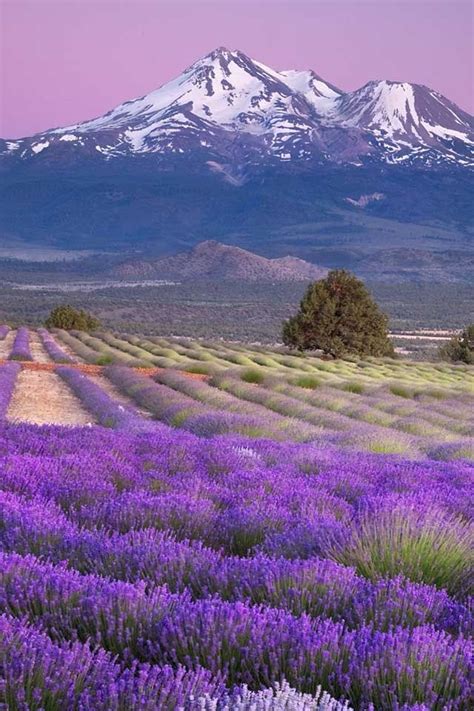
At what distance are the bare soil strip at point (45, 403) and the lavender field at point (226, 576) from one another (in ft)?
24.2

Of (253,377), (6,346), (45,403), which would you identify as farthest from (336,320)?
(45,403)

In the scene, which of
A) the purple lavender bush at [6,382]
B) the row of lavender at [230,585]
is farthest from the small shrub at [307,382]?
the row of lavender at [230,585]

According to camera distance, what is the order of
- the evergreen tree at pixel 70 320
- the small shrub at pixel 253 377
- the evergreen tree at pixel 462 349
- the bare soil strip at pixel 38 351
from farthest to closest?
the evergreen tree at pixel 70 320 < the evergreen tree at pixel 462 349 < the bare soil strip at pixel 38 351 < the small shrub at pixel 253 377

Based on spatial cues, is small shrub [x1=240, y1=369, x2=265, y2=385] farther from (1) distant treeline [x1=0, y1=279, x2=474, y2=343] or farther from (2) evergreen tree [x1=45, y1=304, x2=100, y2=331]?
(1) distant treeline [x1=0, y1=279, x2=474, y2=343]

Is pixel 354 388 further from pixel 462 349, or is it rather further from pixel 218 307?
pixel 218 307

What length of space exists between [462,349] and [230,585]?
184 ft

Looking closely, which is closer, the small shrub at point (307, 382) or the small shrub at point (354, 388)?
the small shrub at point (354, 388)

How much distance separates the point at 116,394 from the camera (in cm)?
2159

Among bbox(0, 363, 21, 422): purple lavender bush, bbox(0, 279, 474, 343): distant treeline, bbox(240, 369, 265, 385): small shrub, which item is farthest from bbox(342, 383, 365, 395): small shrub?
bbox(0, 279, 474, 343): distant treeline

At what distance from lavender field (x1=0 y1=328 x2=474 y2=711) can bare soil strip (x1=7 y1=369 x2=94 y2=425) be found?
7390 mm

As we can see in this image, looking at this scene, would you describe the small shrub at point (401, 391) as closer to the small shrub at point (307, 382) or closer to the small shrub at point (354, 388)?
the small shrub at point (354, 388)

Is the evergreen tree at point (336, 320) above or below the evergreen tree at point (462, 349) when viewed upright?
above

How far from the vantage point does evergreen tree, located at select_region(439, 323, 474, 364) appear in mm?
57300

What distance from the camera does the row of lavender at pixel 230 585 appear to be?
2719mm
